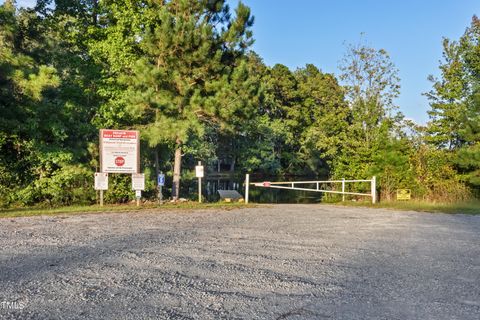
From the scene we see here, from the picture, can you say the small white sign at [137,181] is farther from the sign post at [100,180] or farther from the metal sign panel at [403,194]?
the metal sign panel at [403,194]

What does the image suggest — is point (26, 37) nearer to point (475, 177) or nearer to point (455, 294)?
point (455, 294)

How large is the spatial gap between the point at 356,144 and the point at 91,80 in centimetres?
1256

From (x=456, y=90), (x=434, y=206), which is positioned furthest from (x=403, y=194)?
(x=456, y=90)

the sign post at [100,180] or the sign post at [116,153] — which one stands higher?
the sign post at [116,153]

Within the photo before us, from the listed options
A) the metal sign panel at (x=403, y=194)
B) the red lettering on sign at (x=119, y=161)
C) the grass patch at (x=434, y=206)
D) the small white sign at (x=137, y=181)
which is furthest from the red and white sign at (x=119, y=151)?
the metal sign panel at (x=403, y=194)

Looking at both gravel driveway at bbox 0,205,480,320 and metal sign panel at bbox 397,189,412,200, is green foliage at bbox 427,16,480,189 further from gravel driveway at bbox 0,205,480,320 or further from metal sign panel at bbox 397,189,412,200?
gravel driveway at bbox 0,205,480,320

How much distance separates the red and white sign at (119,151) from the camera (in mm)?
12875

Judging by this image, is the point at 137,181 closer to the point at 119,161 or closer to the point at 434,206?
the point at 119,161

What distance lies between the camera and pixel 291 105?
1791 inches

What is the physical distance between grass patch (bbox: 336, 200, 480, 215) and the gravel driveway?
14.6 ft

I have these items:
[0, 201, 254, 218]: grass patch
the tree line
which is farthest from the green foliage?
[0, 201, 254, 218]: grass patch

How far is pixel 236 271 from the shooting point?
497cm

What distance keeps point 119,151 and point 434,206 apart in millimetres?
10455

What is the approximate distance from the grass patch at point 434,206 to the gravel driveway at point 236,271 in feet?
14.6
